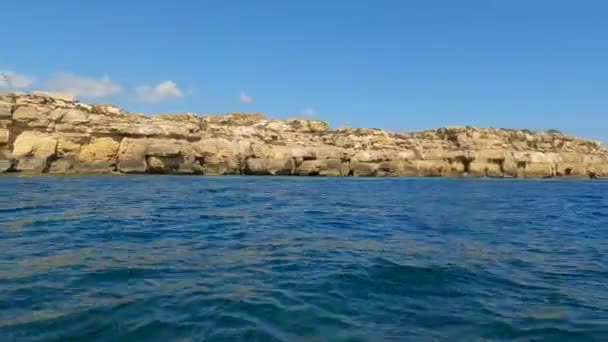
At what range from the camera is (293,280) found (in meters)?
6.70

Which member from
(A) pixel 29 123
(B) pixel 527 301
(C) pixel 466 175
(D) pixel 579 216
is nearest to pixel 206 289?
(B) pixel 527 301

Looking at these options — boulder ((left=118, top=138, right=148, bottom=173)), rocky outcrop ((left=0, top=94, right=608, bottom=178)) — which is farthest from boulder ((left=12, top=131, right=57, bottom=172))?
boulder ((left=118, top=138, right=148, bottom=173))

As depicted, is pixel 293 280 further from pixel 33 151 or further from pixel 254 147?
pixel 254 147

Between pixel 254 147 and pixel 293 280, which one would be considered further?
pixel 254 147

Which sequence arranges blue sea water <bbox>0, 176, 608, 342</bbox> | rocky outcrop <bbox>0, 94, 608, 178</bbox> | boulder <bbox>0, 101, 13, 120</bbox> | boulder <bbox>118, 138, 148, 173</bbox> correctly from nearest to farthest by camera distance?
blue sea water <bbox>0, 176, 608, 342</bbox>, boulder <bbox>0, 101, 13, 120</bbox>, rocky outcrop <bbox>0, 94, 608, 178</bbox>, boulder <bbox>118, 138, 148, 173</bbox>

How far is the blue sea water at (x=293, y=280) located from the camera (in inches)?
189

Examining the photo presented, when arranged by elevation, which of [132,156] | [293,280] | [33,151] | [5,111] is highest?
[5,111]

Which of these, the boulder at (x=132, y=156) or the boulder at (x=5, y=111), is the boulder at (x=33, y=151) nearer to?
the boulder at (x=5, y=111)

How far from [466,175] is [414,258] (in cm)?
5681

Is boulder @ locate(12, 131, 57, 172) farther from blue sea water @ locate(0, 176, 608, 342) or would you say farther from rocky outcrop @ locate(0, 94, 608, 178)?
blue sea water @ locate(0, 176, 608, 342)

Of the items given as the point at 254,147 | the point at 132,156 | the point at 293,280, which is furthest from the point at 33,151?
the point at 293,280

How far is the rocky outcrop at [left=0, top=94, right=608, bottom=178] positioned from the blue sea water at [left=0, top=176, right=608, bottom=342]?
2981cm

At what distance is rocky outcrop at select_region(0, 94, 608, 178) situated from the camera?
1564 inches

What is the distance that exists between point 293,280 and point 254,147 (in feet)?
143
